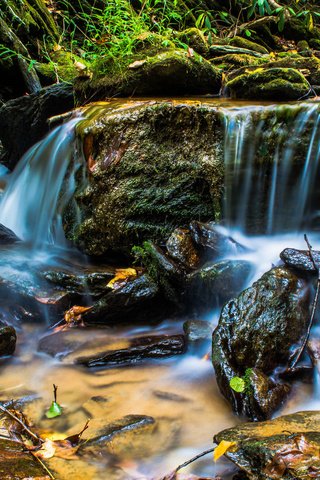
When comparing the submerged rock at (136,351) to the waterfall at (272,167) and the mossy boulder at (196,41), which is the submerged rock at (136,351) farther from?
the mossy boulder at (196,41)

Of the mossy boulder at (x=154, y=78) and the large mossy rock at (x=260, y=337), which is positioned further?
the mossy boulder at (x=154, y=78)

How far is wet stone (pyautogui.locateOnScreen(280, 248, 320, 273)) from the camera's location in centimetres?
331

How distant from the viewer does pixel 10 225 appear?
5.81m

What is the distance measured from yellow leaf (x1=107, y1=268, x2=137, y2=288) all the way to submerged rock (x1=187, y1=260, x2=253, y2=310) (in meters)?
0.71

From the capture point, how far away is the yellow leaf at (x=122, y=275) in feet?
13.5

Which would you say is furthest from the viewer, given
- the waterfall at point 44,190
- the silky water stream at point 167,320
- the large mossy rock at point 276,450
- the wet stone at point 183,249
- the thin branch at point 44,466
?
the waterfall at point 44,190

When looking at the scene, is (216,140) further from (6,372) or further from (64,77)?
(64,77)

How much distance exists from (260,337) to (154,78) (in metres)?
4.40

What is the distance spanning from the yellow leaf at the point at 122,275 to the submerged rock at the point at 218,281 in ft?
2.33

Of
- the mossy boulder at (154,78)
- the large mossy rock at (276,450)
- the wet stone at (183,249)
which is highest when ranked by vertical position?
the mossy boulder at (154,78)

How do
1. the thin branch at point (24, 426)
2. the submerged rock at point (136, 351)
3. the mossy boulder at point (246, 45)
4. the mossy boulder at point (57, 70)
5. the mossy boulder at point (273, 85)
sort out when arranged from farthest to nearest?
1. the mossy boulder at point (246, 45)
2. the mossy boulder at point (57, 70)
3. the mossy boulder at point (273, 85)
4. the submerged rock at point (136, 351)
5. the thin branch at point (24, 426)

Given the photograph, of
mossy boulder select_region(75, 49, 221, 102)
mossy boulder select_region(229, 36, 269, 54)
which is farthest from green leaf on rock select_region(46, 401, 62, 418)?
mossy boulder select_region(229, 36, 269, 54)

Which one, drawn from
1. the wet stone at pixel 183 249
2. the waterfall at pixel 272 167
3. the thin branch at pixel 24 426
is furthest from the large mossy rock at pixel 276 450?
the waterfall at pixel 272 167

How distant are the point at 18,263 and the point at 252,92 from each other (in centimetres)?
396
